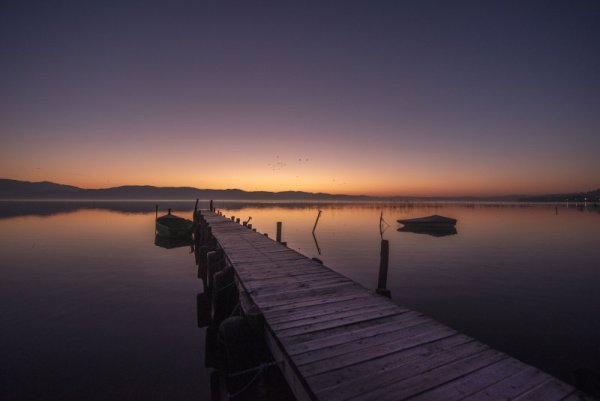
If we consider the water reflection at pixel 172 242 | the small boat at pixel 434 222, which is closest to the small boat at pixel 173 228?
the water reflection at pixel 172 242

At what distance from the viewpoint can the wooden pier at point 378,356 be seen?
3.62 m

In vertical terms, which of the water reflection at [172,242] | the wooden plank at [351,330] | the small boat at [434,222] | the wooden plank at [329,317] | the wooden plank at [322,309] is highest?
the wooden plank at [351,330]

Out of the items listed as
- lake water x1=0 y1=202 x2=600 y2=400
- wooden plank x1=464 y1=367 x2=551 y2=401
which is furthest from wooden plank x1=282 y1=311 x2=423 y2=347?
lake water x1=0 y1=202 x2=600 y2=400

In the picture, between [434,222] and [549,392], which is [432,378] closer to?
[549,392]

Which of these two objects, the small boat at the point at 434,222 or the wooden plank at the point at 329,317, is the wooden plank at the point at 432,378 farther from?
the small boat at the point at 434,222

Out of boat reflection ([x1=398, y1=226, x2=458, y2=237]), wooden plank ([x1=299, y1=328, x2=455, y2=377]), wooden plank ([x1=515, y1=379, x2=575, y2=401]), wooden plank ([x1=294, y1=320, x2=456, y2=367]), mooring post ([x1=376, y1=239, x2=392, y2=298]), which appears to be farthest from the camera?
boat reflection ([x1=398, y1=226, x2=458, y2=237])

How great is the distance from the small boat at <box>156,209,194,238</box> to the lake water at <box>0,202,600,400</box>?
3.80 m

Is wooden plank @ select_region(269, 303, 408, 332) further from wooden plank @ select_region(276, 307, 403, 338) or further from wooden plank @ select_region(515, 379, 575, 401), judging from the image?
wooden plank @ select_region(515, 379, 575, 401)

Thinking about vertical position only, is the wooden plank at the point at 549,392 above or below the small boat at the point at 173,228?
above

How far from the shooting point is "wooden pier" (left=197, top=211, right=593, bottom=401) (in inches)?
142

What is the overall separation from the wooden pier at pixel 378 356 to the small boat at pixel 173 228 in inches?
954

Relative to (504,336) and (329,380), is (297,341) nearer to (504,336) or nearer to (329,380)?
(329,380)

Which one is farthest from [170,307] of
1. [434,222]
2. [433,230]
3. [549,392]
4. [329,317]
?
[433,230]

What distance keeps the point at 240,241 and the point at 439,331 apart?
12.5 m
